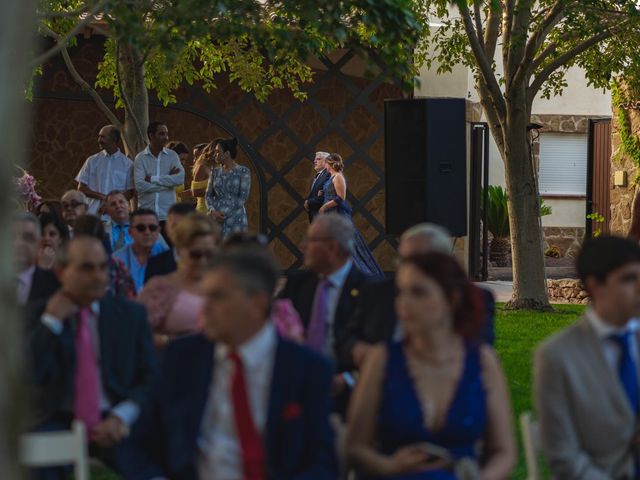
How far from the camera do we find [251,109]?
2336 centimetres

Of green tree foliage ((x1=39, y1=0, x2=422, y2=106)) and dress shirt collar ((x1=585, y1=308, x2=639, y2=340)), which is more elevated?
green tree foliage ((x1=39, y1=0, x2=422, y2=106))

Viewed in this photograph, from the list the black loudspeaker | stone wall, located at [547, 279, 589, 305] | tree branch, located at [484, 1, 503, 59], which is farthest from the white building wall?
the black loudspeaker

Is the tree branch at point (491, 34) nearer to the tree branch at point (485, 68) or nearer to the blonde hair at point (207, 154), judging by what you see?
the tree branch at point (485, 68)

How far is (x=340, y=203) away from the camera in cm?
1811

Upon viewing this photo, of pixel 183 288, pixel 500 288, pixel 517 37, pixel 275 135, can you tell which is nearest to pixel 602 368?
pixel 183 288

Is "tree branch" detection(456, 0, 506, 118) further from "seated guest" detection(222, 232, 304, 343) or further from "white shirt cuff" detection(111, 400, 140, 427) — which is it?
"white shirt cuff" detection(111, 400, 140, 427)

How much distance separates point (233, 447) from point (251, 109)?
1906cm

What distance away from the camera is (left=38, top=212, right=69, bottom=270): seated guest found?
9.34 metres

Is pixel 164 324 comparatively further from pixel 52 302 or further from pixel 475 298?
pixel 475 298

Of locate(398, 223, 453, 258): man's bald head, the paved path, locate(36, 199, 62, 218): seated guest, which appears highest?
locate(398, 223, 453, 258): man's bald head

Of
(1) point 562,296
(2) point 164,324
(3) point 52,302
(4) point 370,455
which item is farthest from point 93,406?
(1) point 562,296

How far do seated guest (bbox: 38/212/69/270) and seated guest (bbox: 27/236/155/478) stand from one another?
11.1 feet

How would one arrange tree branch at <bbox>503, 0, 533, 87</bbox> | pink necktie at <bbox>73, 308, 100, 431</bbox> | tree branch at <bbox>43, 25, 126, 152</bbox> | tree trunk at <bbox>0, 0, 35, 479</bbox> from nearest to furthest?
tree trunk at <bbox>0, 0, 35, 479</bbox> < pink necktie at <bbox>73, 308, 100, 431</bbox> < tree branch at <bbox>43, 25, 126, 152</bbox> < tree branch at <bbox>503, 0, 533, 87</bbox>

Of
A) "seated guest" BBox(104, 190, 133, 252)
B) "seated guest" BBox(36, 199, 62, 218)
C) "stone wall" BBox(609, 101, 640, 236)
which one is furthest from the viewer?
"stone wall" BBox(609, 101, 640, 236)
